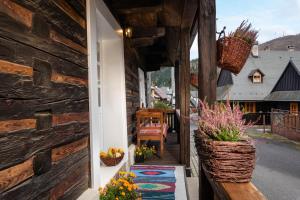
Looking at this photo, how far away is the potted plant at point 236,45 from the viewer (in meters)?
1.84

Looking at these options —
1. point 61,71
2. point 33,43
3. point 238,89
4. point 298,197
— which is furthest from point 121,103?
point 238,89

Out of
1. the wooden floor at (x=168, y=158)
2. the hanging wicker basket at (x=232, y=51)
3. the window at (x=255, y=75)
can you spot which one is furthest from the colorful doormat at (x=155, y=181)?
the window at (x=255, y=75)

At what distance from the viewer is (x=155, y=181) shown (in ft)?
11.7

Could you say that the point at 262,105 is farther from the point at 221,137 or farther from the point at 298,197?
the point at 221,137

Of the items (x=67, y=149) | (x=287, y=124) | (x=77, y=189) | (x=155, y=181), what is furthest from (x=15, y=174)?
(x=287, y=124)

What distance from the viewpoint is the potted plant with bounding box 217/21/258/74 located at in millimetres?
1838

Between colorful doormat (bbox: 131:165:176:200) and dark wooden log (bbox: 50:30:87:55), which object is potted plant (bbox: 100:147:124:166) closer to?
colorful doormat (bbox: 131:165:176:200)

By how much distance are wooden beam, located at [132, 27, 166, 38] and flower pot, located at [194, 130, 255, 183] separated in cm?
296

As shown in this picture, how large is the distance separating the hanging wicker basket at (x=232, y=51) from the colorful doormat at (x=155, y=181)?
184 centimetres

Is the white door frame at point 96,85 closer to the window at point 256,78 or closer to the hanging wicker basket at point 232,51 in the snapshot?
the hanging wicker basket at point 232,51

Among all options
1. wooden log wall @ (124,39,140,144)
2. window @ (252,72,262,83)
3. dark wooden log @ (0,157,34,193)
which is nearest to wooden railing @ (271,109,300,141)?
window @ (252,72,262,83)

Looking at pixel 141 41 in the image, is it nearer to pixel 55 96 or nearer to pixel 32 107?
pixel 55 96

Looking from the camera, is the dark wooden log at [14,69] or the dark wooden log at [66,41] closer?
the dark wooden log at [14,69]

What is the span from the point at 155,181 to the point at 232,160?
2510 mm
